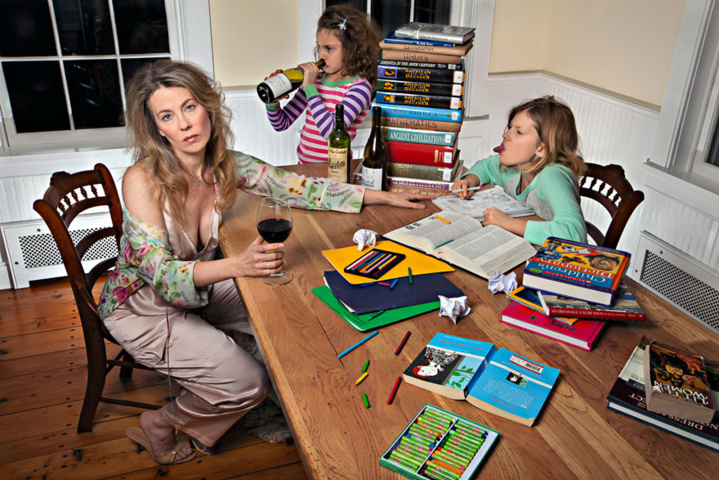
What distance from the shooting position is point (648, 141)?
2.96 m

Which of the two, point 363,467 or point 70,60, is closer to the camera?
point 363,467

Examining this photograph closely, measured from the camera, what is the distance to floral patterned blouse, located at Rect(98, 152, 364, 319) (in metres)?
1.65

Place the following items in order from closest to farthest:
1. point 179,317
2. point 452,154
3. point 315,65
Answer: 1. point 179,317
2. point 452,154
3. point 315,65

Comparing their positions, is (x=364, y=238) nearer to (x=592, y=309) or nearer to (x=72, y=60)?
(x=592, y=309)

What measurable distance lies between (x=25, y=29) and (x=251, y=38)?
1127mm

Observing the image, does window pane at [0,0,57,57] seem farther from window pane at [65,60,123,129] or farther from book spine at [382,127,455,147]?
book spine at [382,127,455,147]

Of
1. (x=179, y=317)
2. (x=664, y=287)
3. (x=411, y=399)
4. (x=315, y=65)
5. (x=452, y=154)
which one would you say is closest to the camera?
(x=411, y=399)

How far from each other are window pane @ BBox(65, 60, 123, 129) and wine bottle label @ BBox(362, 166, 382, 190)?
1864mm

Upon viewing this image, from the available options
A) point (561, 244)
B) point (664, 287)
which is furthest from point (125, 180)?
point (664, 287)

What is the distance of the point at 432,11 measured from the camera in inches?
142

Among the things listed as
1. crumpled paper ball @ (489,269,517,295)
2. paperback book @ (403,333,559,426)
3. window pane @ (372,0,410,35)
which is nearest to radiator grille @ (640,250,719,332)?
crumpled paper ball @ (489,269,517,295)

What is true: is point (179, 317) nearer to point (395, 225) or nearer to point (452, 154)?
point (395, 225)

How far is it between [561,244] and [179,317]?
117 centimetres

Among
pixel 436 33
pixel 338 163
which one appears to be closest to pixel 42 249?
pixel 338 163
